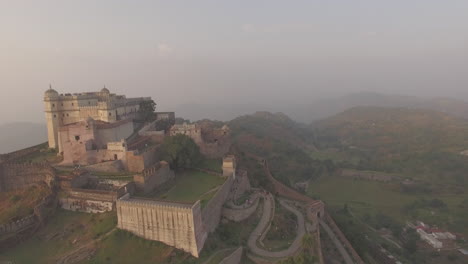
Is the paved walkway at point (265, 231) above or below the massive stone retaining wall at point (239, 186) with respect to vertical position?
below

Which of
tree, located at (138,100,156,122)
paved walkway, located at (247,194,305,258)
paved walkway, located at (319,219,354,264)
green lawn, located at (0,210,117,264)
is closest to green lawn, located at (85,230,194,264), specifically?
green lawn, located at (0,210,117,264)

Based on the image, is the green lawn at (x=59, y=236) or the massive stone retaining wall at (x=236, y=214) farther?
the massive stone retaining wall at (x=236, y=214)

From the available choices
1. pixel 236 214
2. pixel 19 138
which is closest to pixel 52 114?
pixel 236 214

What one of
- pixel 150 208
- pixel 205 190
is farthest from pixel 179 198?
pixel 150 208

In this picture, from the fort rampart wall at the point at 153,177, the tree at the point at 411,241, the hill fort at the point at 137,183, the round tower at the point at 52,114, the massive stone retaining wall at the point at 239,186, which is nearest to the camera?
the hill fort at the point at 137,183

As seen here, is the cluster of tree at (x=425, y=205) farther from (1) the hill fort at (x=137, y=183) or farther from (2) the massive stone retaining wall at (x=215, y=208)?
(2) the massive stone retaining wall at (x=215, y=208)

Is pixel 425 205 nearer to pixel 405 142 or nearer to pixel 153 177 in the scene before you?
pixel 153 177

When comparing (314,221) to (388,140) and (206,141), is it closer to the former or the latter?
(206,141)

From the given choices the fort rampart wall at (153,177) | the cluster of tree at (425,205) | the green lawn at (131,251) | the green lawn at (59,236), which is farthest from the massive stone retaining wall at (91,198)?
the cluster of tree at (425,205)
